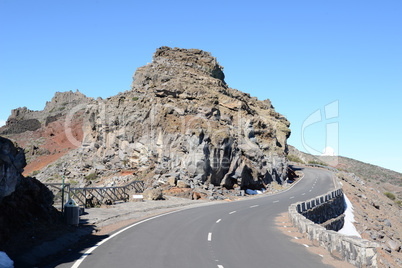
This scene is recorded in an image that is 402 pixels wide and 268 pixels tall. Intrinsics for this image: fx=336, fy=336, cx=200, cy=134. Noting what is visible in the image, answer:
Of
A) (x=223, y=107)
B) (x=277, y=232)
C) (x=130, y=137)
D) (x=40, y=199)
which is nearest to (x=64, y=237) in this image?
(x=40, y=199)

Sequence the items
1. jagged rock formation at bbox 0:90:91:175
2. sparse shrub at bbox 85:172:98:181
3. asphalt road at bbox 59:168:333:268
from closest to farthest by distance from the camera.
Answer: asphalt road at bbox 59:168:333:268 < sparse shrub at bbox 85:172:98:181 < jagged rock formation at bbox 0:90:91:175

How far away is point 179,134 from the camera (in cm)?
4169

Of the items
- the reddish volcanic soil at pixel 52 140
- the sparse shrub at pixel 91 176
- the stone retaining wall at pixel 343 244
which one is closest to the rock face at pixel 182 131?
the sparse shrub at pixel 91 176

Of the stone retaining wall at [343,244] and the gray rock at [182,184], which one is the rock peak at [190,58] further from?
the stone retaining wall at [343,244]

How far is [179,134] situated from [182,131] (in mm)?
575

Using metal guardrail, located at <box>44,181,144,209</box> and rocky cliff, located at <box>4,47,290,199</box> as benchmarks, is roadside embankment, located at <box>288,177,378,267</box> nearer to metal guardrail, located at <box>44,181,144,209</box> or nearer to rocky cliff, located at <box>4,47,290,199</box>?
metal guardrail, located at <box>44,181,144,209</box>

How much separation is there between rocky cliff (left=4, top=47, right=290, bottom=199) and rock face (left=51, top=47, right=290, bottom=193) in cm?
11

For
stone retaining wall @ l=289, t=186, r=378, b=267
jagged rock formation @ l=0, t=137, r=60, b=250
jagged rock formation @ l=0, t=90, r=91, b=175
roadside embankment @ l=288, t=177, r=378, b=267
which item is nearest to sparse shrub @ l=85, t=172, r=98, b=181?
roadside embankment @ l=288, t=177, r=378, b=267

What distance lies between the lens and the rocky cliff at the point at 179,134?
130 feet

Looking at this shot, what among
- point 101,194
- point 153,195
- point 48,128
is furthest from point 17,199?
point 48,128

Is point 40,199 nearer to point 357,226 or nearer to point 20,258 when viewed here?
point 20,258

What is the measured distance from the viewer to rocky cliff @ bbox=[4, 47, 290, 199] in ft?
130

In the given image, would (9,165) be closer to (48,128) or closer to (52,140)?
(52,140)

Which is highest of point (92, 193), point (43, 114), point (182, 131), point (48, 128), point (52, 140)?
point (43, 114)
